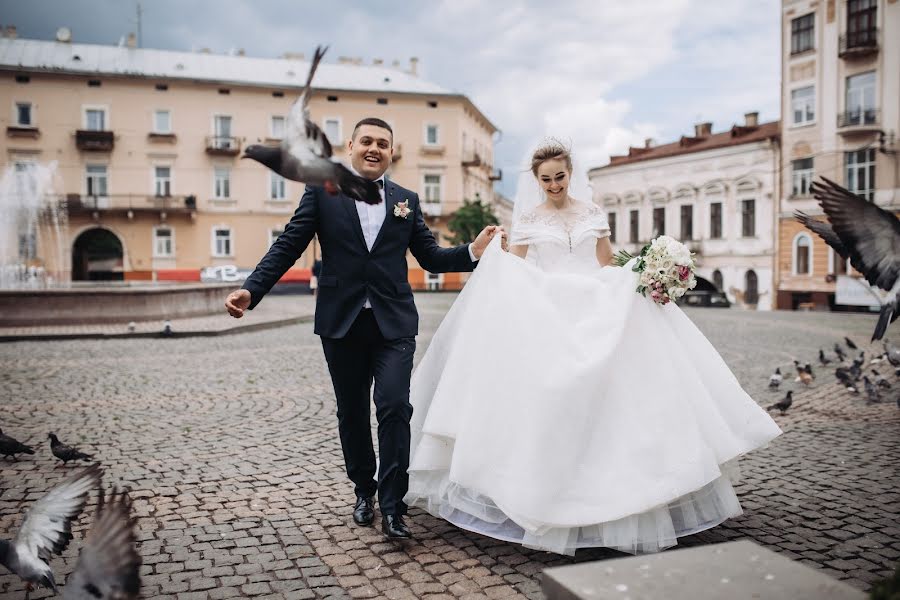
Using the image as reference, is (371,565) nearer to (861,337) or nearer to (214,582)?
(214,582)

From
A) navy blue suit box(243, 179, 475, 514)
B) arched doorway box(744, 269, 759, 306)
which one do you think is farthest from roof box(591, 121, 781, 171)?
navy blue suit box(243, 179, 475, 514)

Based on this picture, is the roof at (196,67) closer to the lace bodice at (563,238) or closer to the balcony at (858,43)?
the balcony at (858,43)

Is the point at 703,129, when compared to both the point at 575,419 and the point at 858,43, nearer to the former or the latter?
the point at 858,43

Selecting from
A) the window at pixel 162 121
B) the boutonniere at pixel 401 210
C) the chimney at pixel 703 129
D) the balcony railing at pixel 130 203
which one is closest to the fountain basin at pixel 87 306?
the boutonniere at pixel 401 210

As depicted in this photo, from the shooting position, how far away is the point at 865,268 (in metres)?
4.00

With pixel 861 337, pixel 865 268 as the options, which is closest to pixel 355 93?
pixel 861 337

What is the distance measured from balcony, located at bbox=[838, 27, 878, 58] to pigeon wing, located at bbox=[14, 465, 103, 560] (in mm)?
35064

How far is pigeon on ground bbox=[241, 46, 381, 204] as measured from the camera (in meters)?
2.38

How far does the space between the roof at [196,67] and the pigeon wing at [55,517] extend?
43.4 meters

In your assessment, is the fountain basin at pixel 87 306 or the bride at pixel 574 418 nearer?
the bride at pixel 574 418

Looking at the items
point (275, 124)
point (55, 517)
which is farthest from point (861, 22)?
point (55, 517)

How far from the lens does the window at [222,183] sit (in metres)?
42.8

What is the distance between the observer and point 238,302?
147 inches

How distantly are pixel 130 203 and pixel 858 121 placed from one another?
125 ft
